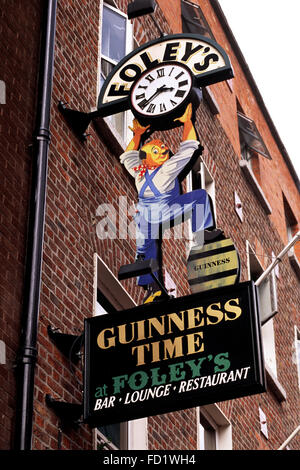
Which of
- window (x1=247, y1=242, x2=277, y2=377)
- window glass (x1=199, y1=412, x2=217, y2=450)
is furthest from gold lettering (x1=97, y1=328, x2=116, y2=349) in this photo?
window (x1=247, y1=242, x2=277, y2=377)

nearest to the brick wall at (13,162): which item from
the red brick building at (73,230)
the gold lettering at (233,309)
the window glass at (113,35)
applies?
the red brick building at (73,230)

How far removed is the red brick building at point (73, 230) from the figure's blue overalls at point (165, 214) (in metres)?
0.83

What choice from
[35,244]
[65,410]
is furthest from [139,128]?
[65,410]

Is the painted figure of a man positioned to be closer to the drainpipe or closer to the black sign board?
the black sign board

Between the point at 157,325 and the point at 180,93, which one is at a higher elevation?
the point at 180,93

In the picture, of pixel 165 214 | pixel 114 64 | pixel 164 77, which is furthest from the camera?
pixel 114 64

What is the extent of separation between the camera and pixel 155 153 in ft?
34.4

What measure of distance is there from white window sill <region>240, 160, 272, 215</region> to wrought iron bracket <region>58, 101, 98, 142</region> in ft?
24.7

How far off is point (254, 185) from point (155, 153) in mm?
8814

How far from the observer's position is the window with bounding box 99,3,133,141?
13.3 metres

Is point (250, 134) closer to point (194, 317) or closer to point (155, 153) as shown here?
point (155, 153)

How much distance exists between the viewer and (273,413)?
54.2 feet

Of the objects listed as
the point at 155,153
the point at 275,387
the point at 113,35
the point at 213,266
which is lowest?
the point at 213,266

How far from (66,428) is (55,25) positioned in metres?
4.48
